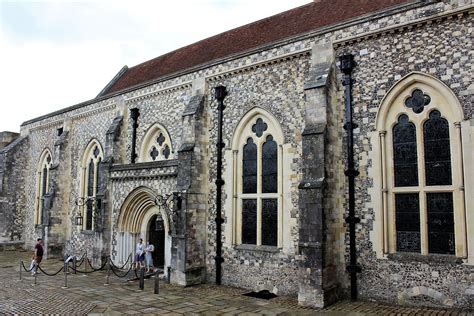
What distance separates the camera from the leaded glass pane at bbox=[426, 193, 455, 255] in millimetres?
9703

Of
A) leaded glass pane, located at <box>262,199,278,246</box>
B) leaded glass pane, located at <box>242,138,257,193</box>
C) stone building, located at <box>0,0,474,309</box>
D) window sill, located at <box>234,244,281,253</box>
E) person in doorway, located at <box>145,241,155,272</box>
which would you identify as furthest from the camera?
person in doorway, located at <box>145,241,155,272</box>

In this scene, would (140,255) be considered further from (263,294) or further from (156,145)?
(263,294)

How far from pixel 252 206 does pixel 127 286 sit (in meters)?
4.92

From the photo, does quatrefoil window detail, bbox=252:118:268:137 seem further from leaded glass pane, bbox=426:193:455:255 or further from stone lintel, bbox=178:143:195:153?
leaded glass pane, bbox=426:193:455:255

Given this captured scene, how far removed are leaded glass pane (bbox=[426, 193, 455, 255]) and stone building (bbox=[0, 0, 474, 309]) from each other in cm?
2

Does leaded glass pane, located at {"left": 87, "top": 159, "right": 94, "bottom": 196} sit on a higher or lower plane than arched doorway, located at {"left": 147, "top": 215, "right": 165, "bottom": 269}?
higher

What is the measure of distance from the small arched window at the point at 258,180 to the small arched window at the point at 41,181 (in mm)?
15490

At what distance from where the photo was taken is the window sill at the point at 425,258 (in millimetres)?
9491

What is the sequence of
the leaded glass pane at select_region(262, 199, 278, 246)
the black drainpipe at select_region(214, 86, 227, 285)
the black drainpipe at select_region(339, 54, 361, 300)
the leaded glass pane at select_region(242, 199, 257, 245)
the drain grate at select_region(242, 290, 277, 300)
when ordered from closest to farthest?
the black drainpipe at select_region(339, 54, 361, 300) → the drain grate at select_region(242, 290, 277, 300) → the leaded glass pane at select_region(262, 199, 278, 246) → the leaded glass pane at select_region(242, 199, 257, 245) → the black drainpipe at select_region(214, 86, 227, 285)

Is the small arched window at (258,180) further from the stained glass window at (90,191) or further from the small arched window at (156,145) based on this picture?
the stained glass window at (90,191)

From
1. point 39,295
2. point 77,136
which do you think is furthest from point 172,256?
point 77,136

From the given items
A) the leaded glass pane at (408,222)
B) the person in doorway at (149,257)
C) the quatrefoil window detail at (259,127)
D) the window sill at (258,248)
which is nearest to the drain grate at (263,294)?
the window sill at (258,248)

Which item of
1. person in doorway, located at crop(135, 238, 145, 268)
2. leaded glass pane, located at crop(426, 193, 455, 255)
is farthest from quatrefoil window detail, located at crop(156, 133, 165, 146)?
leaded glass pane, located at crop(426, 193, 455, 255)

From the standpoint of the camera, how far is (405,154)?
35.0ft
